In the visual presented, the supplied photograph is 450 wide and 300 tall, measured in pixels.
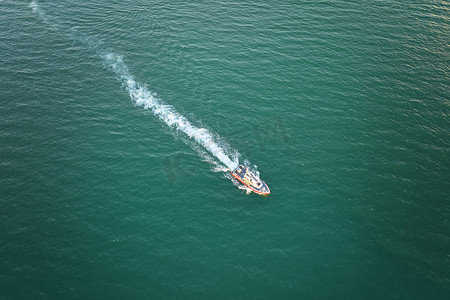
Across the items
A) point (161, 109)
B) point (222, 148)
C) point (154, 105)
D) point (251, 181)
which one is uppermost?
point (154, 105)

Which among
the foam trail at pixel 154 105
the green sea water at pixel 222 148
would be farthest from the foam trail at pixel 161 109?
the green sea water at pixel 222 148

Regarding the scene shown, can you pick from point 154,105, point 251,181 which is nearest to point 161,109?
point 154,105

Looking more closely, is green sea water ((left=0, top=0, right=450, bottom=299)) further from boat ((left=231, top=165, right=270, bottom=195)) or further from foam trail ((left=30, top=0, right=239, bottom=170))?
boat ((left=231, top=165, right=270, bottom=195))

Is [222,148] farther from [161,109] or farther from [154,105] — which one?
[154,105]

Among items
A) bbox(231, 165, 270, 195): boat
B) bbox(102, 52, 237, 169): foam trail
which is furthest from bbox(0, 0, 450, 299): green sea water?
bbox(231, 165, 270, 195): boat

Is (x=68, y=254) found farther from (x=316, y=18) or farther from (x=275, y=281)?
(x=316, y=18)

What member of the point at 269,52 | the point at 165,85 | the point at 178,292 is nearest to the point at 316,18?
the point at 269,52
